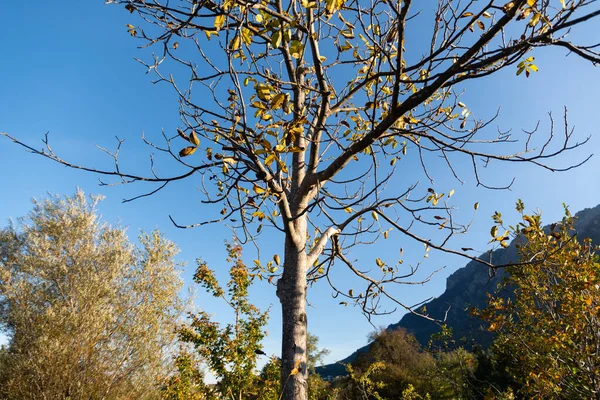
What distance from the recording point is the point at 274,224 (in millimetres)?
2396

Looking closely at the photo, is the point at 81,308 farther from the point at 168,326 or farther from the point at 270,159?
the point at 270,159

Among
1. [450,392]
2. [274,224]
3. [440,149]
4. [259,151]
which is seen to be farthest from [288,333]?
[450,392]

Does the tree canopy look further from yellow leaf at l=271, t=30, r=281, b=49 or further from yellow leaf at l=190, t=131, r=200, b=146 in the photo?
yellow leaf at l=190, t=131, r=200, b=146

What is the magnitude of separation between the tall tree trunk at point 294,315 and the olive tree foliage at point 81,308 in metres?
10.0

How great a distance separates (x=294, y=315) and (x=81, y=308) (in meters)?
10.9

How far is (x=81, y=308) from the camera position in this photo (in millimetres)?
10156

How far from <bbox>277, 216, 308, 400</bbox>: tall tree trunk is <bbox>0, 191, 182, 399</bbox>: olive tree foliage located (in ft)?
Answer: 32.9

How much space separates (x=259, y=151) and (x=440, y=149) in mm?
1724

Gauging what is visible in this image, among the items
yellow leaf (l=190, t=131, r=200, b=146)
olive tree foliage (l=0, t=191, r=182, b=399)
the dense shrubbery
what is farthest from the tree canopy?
olive tree foliage (l=0, t=191, r=182, b=399)

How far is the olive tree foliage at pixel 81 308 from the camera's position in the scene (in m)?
9.32

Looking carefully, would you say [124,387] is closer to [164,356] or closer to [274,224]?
[164,356]

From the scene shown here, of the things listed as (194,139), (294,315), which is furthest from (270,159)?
(294,315)

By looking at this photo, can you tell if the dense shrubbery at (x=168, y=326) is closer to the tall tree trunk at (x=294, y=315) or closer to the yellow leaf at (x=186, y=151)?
the tall tree trunk at (x=294, y=315)

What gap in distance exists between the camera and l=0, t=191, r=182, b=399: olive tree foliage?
30.6 ft
